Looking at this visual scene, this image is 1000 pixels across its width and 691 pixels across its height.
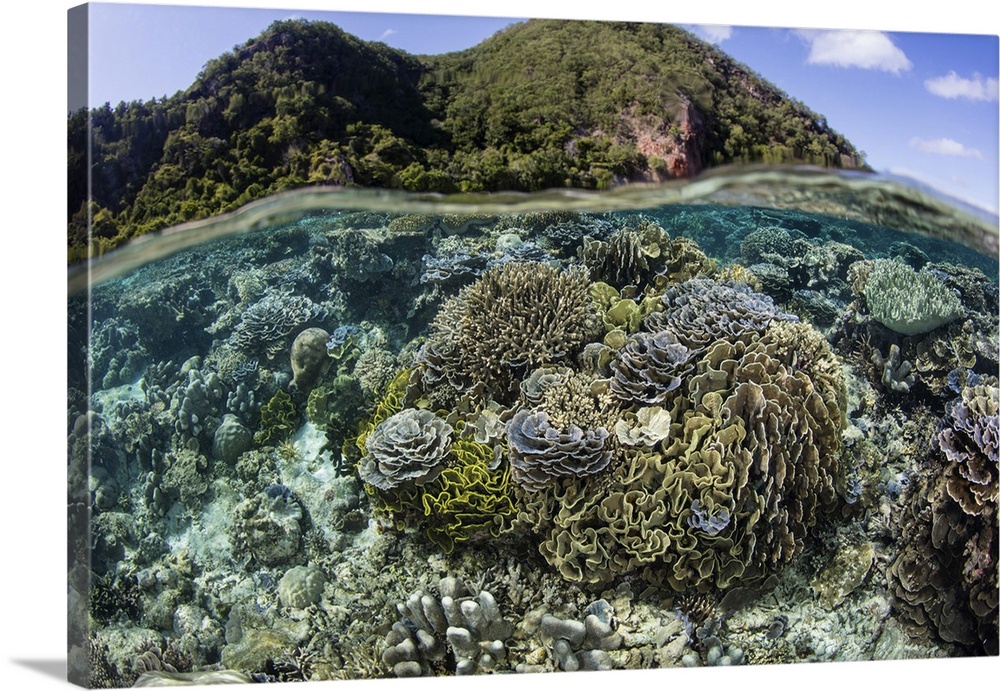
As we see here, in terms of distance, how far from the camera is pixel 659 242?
5.67m

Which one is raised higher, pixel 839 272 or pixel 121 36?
pixel 121 36

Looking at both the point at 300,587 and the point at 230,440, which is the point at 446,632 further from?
the point at 230,440

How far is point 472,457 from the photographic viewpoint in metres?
5.19

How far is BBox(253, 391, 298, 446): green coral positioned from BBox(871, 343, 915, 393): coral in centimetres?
354

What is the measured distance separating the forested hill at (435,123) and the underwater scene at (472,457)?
0.19 metres

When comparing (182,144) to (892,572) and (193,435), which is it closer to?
(193,435)

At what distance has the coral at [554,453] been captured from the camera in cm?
505

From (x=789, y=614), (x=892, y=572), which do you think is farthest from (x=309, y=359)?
(x=892, y=572)

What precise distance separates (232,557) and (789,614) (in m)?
3.19

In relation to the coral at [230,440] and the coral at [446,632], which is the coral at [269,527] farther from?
the coral at [446,632]

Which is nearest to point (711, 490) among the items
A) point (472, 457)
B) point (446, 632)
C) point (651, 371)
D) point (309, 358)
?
point (651, 371)

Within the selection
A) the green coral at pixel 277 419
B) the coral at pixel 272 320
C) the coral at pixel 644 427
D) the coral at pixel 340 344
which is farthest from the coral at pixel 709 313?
the green coral at pixel 277 419

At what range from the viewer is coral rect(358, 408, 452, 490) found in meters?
5.11

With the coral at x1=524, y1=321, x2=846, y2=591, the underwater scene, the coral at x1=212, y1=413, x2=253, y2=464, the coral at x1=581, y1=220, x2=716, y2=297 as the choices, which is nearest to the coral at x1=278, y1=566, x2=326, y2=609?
the underwater scene
